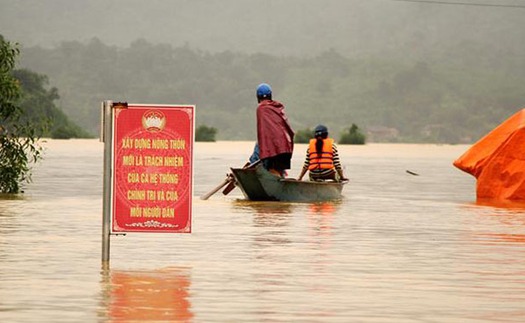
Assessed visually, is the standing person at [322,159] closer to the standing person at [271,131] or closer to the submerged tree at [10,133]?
the standing person at [271,131]

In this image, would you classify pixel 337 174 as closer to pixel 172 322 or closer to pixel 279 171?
pixel 279 171

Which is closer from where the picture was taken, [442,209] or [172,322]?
[172,322]

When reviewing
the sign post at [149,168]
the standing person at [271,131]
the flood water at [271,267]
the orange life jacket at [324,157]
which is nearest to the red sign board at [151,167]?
the sign post at [149,168]

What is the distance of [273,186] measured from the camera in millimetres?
25391

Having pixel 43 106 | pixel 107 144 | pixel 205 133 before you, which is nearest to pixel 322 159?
pixel 107 144

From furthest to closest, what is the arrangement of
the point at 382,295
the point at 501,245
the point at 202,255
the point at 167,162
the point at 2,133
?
the point at 2,133 → the point at 501,245 → the point at 202,255 → the point at 167,162 → the point at 382,295

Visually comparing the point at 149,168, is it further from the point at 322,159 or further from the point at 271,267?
the point at 322,159

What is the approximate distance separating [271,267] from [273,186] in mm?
11138

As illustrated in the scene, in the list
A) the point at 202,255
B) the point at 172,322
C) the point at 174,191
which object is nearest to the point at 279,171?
the point at 202,255

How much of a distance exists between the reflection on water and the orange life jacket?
12.5 meters

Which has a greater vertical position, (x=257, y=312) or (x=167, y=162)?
(x=167, y=162)

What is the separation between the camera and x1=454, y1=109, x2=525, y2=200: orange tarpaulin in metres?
28.5

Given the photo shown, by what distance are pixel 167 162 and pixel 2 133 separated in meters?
13.8

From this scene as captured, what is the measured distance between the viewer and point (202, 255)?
50.9 ft
